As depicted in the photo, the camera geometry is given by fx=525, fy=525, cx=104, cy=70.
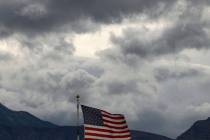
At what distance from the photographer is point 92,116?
5688cm

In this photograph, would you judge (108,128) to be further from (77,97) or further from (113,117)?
(77,97)

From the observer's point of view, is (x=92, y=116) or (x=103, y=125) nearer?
(x=92, y=116)

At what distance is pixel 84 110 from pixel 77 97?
81.0 inches

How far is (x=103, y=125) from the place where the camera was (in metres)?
58.1

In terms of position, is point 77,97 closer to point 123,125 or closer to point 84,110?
point 84,110

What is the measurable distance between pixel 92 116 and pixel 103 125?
6.65 ft

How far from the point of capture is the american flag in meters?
56.2

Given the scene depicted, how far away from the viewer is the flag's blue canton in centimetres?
5622

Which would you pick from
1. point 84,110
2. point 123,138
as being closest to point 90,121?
point 84,110

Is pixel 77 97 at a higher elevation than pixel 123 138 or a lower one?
higher

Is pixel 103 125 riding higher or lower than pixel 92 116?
lower

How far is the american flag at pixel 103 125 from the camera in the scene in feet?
184

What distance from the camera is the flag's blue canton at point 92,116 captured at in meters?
56.2

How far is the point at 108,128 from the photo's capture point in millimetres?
58656
